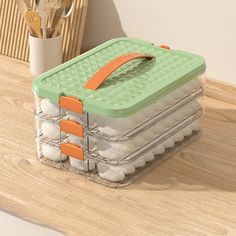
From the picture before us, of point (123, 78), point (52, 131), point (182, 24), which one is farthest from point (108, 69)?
point (182, 24)

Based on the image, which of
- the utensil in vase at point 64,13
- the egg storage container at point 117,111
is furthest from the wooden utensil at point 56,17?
the egg storage container at point 117,111

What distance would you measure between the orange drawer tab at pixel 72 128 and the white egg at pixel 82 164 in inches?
2.3

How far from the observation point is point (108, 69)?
1.34 meters

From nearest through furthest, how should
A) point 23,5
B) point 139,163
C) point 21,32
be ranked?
point 139,163, point 23,5, point 21,32

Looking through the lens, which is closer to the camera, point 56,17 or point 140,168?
point 140,168

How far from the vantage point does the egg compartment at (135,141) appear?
1285 millimetres

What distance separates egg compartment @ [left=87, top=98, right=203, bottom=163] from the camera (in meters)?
1.29

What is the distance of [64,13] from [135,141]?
47 cm

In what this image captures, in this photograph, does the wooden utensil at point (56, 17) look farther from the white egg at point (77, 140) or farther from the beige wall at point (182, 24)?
the white egg at point (77, 140)

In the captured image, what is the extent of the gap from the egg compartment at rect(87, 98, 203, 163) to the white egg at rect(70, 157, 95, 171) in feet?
0.09

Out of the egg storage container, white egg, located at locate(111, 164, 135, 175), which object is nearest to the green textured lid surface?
the egg storage container

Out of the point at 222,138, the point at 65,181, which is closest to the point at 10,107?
the point at 65,181

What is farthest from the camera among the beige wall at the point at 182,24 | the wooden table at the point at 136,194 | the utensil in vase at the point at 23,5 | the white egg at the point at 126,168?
the utensil in vase at the point at 23,5

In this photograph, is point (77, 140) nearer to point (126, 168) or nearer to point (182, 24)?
point (126, 168)
